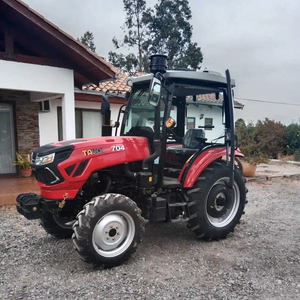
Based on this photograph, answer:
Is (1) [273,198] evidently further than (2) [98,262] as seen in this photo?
Yes

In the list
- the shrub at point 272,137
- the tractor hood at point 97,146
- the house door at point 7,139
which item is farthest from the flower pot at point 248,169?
the house door at point 7,139

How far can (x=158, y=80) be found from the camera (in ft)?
11.3

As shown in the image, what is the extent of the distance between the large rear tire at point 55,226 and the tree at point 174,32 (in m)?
22.4

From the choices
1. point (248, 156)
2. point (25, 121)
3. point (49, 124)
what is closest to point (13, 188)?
point (25, 121)

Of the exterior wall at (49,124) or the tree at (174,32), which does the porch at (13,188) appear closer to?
the exterior wall at (49,124)

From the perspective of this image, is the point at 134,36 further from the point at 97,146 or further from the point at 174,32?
the point at 97,146

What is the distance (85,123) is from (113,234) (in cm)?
680

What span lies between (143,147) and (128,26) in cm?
2442

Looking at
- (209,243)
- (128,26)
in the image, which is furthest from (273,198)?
(128,26)

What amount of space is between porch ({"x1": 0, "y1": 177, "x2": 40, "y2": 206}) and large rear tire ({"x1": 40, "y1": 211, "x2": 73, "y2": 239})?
2.37 metres

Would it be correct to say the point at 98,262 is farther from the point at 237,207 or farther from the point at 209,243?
the point at 237,207

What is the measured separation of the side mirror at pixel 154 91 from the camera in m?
3.31

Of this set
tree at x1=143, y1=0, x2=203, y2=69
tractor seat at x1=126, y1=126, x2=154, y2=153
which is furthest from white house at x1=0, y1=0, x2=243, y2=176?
tree at x1=143, y1=0, x2=203, y2=69

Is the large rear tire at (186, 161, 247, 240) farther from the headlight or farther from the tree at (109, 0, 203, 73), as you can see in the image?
the tree at (109, 0, 203, 73)
